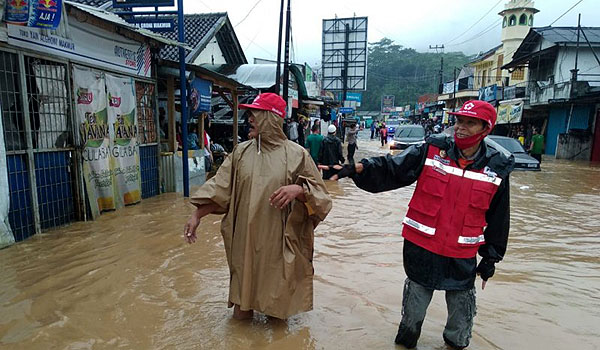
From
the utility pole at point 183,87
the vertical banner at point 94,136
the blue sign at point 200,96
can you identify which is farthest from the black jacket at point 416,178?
the blue sign at point 200,96

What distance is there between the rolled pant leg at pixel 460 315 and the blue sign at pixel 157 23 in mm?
7225

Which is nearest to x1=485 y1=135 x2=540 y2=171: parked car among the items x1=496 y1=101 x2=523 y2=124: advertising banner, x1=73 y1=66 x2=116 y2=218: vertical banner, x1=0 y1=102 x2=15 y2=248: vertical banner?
x1=496 y1=101 x2=523 y2=124: advertising banner

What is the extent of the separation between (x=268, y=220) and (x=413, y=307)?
117cm

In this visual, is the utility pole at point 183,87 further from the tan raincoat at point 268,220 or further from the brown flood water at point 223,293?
the tan raincoat at point 268,220

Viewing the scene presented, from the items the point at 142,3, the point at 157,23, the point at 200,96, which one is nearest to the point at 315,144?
the point at 200,96

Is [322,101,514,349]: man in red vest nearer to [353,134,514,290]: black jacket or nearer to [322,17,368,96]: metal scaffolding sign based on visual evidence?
[353,134,514,290]: black jacket

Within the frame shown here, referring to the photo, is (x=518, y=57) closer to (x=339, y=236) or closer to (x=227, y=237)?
(x=339, y=236)

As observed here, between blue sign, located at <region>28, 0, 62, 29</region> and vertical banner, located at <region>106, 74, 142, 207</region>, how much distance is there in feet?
7.22

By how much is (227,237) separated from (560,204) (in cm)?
898

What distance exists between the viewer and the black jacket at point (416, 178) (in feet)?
8.73

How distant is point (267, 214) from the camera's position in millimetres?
2971

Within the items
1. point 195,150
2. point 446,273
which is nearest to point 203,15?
point 195,150

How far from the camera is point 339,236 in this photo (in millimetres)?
6355

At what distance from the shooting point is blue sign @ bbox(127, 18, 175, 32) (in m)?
7.93
